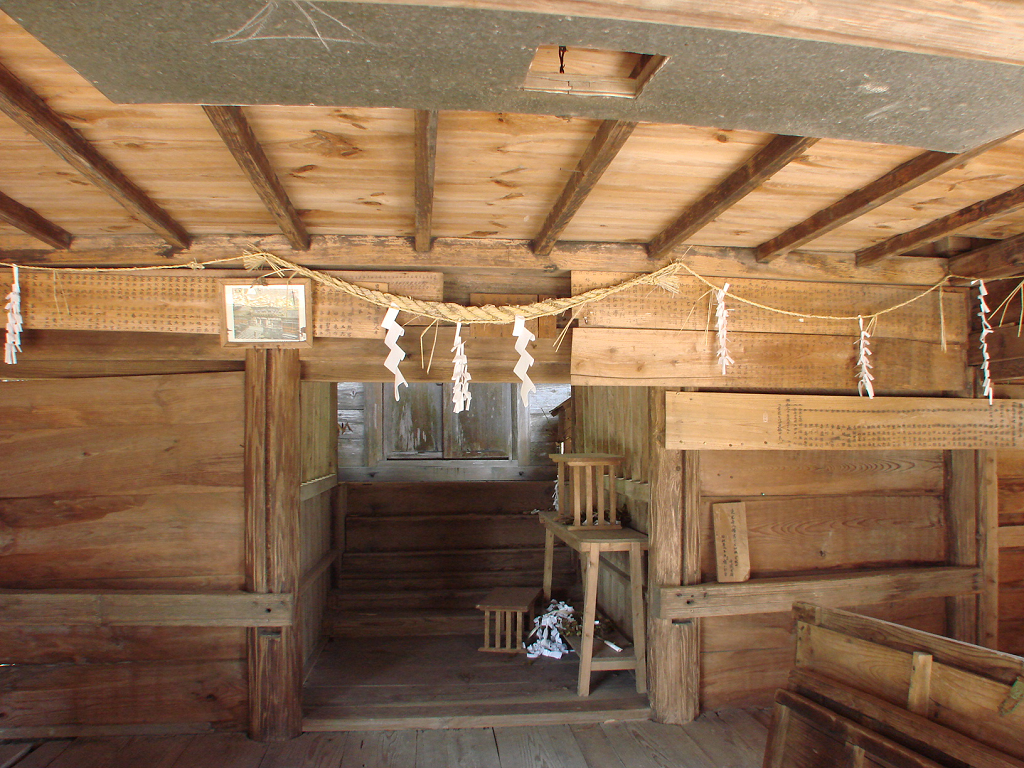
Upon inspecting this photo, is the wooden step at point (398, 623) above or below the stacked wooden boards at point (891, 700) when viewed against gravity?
below

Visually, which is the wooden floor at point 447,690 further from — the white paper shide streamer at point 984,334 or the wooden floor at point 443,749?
the white paper shide streamer at point 984,334

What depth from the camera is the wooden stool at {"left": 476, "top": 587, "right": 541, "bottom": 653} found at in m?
4.25

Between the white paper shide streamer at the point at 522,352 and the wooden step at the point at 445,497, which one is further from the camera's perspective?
the wooden step at the point at 445,497

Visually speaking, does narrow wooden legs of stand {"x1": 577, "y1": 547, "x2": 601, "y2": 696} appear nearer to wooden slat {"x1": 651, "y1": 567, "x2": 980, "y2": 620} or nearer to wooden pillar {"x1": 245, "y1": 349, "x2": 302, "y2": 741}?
wooden slat {"x1": 651, "y1": 567, "x2": 980, "y2": 620}

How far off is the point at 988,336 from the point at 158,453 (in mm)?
4172

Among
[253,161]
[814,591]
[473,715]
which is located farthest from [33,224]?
[814,591]

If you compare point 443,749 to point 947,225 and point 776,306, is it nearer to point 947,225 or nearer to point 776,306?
point 776,306

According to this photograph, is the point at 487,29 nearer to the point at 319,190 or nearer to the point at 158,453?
the point at 319,190

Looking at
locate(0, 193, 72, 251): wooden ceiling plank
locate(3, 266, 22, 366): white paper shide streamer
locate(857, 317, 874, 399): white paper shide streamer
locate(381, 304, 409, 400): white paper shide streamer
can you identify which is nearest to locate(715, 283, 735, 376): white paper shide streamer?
locate(857, 317, 874, 399): white paper shide streamer

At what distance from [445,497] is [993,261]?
13.2ft

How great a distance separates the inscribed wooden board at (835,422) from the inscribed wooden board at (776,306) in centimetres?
35

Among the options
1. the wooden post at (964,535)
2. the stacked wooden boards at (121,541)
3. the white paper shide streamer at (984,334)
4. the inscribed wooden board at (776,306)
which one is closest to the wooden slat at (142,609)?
the stacked wooden boards at (121,541)

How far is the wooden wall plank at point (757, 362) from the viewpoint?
2.99 meters

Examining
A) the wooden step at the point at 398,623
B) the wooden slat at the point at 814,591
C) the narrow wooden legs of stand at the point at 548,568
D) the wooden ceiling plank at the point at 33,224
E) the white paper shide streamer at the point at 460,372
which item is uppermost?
the wooden ceiling plank at the point at 33,224
